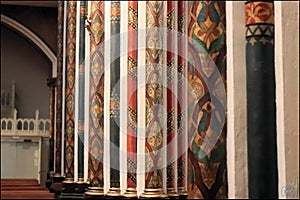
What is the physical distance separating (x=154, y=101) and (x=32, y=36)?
12005mm

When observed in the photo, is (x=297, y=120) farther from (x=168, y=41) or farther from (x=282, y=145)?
(x=168, y=41)

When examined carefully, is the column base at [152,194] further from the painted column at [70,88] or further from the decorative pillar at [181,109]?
the painted column at [70,88]

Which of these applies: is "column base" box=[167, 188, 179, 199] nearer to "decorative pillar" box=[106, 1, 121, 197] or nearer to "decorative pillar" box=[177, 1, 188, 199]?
"decorative pillar" box=[177, 1, 188, 199]

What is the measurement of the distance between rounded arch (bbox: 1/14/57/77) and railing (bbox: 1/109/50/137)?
1.40m

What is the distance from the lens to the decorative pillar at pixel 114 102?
17.0ft

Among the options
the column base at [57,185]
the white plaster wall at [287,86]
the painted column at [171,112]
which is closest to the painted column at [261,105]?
the white plaster wall at [287,86]

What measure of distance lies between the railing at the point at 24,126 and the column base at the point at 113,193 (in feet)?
35.9

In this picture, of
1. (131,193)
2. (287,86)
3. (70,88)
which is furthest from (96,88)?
(287,86)

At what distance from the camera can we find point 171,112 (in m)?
4.85

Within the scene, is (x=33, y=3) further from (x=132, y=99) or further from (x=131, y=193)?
(x=131, y=193)

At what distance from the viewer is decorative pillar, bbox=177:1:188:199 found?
5.01 meters

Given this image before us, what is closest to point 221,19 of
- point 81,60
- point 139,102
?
point 139,102

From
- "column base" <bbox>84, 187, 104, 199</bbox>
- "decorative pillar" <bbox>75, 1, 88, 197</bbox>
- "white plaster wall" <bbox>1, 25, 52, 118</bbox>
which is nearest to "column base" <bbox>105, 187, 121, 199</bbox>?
"column base" <bbox>84, 187, 104, 199</bbox>

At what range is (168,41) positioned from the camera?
16.7 feet
